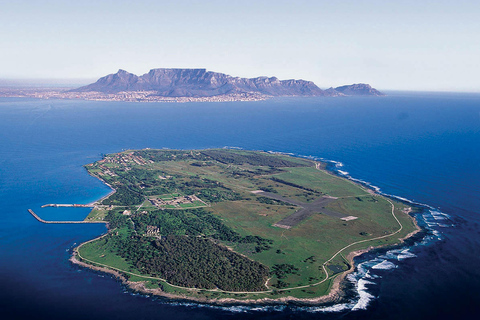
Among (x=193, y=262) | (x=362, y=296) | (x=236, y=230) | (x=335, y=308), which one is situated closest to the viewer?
(x=335, y=308)

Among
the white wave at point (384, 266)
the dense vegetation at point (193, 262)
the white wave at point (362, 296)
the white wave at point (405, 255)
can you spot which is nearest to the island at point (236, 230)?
the dense vegetation at point (193, 262)

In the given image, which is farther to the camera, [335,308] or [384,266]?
[384,266]

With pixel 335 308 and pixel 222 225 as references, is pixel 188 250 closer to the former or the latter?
pixel 222 225

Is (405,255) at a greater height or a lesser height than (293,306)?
greater

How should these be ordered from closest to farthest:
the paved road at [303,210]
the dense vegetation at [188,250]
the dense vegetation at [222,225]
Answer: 1. the dense vegetation at [188,250]
2. the dense vegetation at [222,225]
3. the paved road at [303,210]

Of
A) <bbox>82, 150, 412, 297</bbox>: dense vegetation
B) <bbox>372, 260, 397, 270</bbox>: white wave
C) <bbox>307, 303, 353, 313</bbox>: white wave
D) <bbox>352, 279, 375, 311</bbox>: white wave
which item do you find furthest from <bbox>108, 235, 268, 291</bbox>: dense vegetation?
<bbox>372, 260, 397, 270</bbox>: white wave

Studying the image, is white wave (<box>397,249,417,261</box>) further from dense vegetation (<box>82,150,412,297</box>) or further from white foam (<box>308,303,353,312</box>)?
white foam (<box>308,303,353,312</box>)

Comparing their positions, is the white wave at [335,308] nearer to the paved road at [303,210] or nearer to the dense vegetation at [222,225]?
the dense vegetation at [222,225]

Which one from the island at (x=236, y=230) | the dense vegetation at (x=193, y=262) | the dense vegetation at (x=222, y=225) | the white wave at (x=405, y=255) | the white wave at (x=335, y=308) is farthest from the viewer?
the white wave at (x=405, y=255)

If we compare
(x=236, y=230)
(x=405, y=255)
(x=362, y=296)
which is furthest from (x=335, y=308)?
(x=236, y=230)
